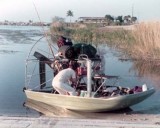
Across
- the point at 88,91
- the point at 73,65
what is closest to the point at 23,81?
the point at 73,65

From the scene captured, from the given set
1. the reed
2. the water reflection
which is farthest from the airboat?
the reed

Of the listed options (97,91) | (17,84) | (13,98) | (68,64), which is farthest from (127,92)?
(17,84)

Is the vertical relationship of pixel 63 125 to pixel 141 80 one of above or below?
above

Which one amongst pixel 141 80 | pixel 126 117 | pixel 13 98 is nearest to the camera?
pixel 126 117

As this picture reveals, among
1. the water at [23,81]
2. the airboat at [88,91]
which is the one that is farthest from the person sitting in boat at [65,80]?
the water at [23,81]

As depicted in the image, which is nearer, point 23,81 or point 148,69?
point 23,81

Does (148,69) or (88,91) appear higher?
(88,91)

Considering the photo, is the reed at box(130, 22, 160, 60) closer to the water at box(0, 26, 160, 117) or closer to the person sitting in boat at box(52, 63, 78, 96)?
the water at box(0, 26, 160, 117)

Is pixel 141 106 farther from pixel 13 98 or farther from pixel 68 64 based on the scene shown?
pixel 13 98

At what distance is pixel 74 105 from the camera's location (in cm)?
1181

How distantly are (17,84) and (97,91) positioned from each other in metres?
5.05

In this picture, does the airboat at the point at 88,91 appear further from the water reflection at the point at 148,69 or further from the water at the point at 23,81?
the water reflection at the point at 148,69

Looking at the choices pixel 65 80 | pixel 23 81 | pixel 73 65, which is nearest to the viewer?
pixel 65 80

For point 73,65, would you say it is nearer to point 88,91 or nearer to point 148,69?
point 88,91
